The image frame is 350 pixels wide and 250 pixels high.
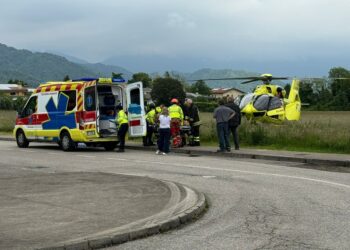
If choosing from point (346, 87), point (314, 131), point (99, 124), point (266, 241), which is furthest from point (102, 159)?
point (346, 87)

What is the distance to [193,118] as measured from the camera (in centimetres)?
2194

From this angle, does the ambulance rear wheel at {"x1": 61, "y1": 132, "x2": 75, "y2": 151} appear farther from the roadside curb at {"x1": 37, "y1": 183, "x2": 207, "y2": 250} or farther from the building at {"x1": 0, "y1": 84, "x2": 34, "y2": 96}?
the building at {"x1": 0, "y1": 84, "x2": 34, "y2": 96}

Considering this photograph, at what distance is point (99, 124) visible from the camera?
69.6ft

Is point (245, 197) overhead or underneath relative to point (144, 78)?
underneath

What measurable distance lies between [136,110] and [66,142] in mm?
2976

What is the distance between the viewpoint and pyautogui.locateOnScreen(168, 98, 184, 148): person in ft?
70.2

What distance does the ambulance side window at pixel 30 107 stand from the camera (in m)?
23.2

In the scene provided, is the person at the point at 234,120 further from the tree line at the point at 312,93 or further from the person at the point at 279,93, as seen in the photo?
the tree line at the point at 312,93

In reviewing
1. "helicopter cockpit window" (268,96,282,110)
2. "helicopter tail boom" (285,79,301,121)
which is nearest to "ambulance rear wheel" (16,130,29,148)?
"helicopter cockpit window" (268,96,282,110)

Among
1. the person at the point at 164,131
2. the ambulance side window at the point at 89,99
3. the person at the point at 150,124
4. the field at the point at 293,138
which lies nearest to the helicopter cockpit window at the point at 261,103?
the field at the point at 293,138

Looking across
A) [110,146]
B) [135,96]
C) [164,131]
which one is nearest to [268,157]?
[164,131]

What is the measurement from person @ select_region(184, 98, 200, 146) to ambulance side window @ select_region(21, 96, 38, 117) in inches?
247

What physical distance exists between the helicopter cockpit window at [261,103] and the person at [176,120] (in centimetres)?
987

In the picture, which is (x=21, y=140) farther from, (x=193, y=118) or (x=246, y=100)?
(x=246, y=100)
